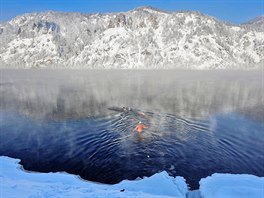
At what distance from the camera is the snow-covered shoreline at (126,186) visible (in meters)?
22.7

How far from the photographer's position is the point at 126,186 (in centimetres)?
2655

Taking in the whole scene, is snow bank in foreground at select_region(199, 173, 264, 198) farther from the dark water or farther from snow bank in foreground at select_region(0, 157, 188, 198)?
snow bank in foreground at select_region(0, 157, 188, 198)

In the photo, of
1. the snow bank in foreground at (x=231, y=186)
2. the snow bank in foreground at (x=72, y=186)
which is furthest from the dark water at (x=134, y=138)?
the snow bank in foreground at (x=72, y=186)

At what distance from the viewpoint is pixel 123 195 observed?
73.7 feet

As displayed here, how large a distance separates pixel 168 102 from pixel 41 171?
152 ft

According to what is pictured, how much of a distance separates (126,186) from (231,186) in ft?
30.4

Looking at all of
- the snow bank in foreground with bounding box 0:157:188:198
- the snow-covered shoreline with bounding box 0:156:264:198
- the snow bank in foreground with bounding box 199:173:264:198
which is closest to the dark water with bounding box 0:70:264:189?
the snow bank in foreground with bounding box 199:173:264:198

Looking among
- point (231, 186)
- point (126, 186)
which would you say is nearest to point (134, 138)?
point (126, 186)

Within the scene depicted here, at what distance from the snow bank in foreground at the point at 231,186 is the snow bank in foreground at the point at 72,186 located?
2.08 m

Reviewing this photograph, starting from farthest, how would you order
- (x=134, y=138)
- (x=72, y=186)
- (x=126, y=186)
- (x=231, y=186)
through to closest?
(x=134, y=138)
(x=126, y=186)
(x=231, y=186)
(x=72, y=186)

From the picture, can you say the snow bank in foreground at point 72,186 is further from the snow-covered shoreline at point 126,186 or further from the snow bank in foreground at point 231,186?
the snow bank in foreground at point 231,186

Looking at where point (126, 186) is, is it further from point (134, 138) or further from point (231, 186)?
point (134, 138)

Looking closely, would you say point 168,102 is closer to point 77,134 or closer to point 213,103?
point 213,103

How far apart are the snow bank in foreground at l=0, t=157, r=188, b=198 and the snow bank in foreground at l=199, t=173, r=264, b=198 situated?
208 cm
